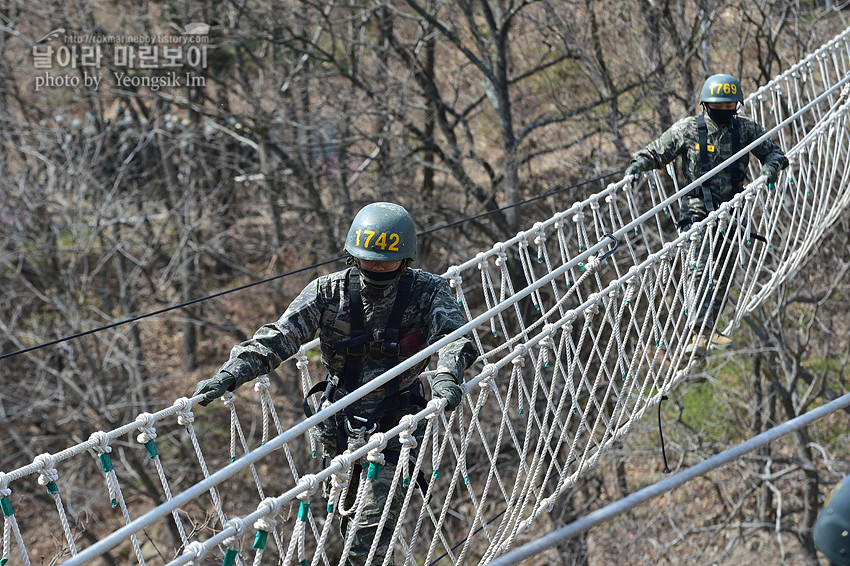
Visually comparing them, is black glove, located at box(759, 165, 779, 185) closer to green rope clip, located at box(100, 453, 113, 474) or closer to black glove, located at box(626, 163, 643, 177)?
black glove, located at box(626, 163, 643, 177)

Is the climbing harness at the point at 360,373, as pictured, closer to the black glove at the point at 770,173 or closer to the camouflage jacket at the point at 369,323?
the camouflage jacket at the point at 369,323

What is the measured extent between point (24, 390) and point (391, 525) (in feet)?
34.8

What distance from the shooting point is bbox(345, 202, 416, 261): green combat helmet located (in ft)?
12.0

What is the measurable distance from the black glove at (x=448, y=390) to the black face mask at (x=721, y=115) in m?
3.36

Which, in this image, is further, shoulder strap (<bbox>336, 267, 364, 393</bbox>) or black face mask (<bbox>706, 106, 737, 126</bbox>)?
black face mask (<bbox>706, 106, 737, 126</bbox>)

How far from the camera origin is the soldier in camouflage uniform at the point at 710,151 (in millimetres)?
5820

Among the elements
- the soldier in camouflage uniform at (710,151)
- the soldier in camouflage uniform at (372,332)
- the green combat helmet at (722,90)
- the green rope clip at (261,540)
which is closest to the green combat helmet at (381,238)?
the soldier in camouflage uniform at (372,332)

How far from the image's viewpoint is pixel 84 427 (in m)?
12.5

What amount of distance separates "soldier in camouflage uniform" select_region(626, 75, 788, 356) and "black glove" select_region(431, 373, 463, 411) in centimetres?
286

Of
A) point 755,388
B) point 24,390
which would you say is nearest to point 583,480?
point 755,388

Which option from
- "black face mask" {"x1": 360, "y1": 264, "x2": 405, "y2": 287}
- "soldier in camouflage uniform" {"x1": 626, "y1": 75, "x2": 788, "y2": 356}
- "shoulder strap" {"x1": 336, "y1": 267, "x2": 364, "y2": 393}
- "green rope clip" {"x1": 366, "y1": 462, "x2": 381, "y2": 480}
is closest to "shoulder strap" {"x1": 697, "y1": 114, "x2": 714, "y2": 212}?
"soldier in camouflage uniform" {"x1": 626, "y1": 75, "x2": 788, "y2": 356}

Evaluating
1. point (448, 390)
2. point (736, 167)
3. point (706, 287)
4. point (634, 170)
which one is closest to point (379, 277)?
point (448, 390)

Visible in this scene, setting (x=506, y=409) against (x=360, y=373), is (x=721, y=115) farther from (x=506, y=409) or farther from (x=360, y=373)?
(x=360, y=373)

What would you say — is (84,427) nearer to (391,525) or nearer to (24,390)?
(24,390)
